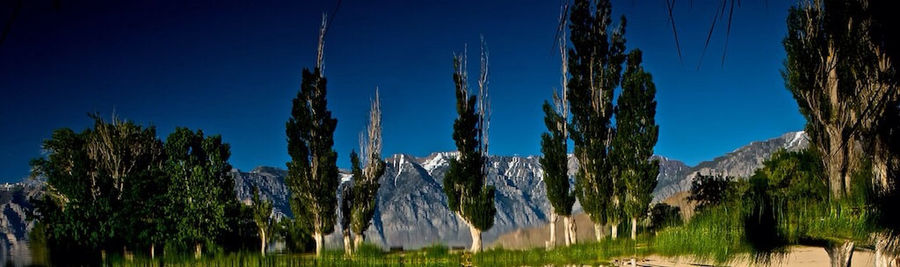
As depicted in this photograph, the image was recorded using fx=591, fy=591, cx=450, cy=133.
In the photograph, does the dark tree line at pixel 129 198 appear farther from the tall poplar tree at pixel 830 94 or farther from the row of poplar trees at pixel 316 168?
the tall poplar tree at pixel 830 94

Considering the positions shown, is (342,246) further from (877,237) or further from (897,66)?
(897,66)

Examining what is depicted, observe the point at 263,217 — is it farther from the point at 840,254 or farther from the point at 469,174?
the point at 840,254

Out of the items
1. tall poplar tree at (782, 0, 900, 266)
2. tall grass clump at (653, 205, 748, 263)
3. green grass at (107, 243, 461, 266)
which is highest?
tall poplar tree at (782, 0, 900, 266)

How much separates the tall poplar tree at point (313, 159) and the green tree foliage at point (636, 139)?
515 inches

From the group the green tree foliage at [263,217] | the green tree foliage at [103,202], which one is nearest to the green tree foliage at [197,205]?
the green tree foliage at [103,202]

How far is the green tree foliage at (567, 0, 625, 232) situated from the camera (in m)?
25.1

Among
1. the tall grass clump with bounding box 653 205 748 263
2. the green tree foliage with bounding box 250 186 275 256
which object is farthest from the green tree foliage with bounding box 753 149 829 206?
the green tree foliage with bounding box 250 186 275 256

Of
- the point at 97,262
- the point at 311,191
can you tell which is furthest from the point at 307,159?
the point at 97,262

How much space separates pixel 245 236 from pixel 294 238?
120 inches

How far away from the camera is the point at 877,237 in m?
2.80

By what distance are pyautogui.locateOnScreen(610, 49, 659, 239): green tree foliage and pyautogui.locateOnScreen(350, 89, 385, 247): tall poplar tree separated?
11790 millimetres

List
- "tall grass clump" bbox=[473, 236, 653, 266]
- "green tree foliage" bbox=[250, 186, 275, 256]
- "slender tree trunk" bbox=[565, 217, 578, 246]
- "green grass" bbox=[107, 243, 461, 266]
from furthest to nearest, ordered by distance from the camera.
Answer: "green tree foliage" bbox=[250, 186, 275, 256], "slender tree trunk" bbox=[565, 217, 578, 246], "tall grass clump" bbox=[473, 236, 653, 266], "green grass" bbox=[107, 243, 461, 266]

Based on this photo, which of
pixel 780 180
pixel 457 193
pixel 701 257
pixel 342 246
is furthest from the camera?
pixel 780 180

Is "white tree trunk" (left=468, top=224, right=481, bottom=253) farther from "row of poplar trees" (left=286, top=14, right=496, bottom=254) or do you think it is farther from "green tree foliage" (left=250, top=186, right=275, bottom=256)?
"green tree foliage" (left=250, top=186, right=275, bottom=256)
